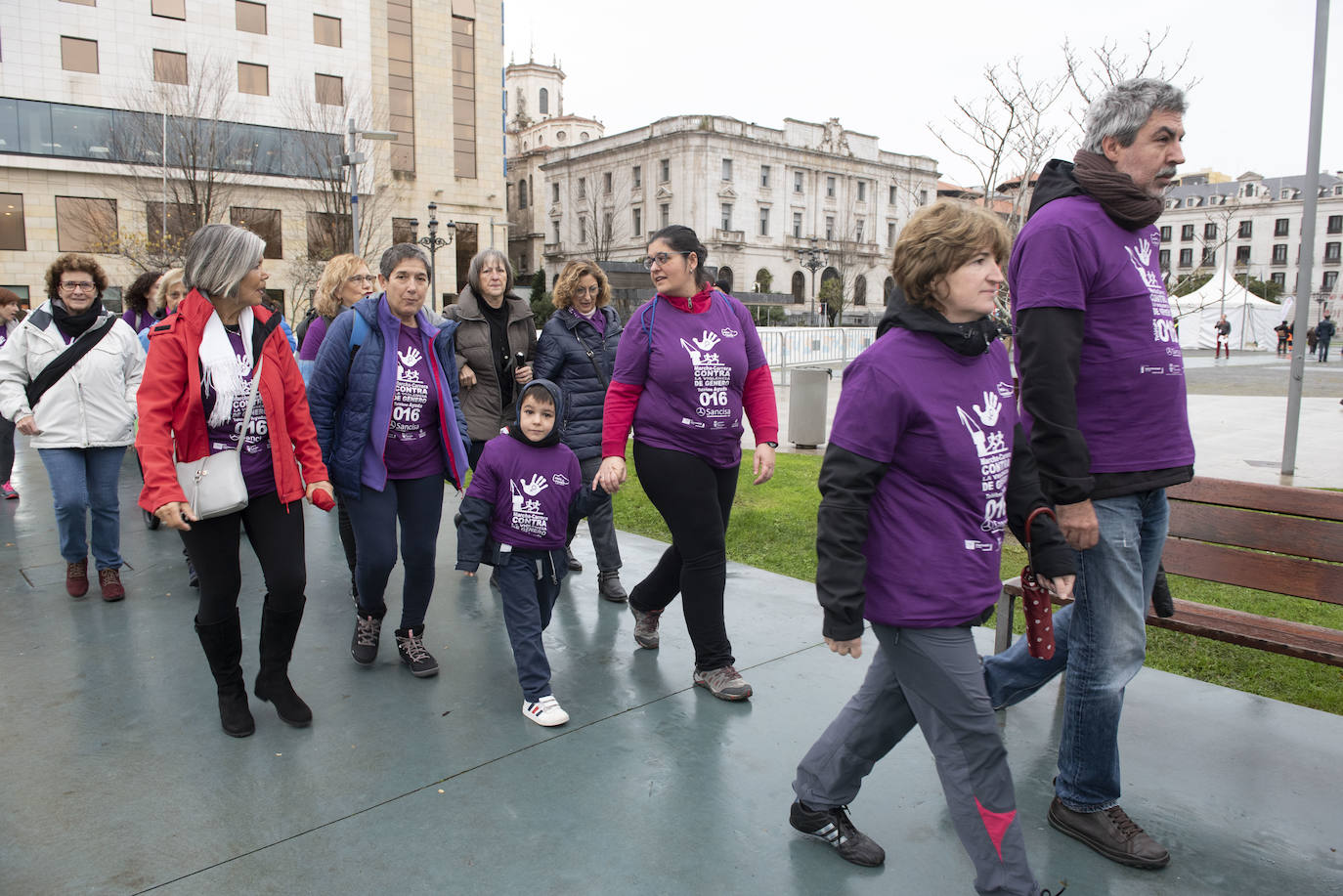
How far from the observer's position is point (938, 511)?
239cm

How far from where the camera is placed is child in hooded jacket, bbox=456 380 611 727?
384cm

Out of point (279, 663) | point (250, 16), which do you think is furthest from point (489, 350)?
point (250, 16)

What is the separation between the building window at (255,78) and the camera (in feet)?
136

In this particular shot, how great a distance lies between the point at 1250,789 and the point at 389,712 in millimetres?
3321

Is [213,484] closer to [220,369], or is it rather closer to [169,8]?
[220,369]

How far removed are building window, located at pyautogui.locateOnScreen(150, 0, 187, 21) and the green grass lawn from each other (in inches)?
1668

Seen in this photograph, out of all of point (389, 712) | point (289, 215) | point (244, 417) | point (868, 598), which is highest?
point (289, 215)

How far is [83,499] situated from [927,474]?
5447mm

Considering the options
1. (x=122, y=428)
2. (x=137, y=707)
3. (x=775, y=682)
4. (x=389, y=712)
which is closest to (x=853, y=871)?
(x=775, y=682)

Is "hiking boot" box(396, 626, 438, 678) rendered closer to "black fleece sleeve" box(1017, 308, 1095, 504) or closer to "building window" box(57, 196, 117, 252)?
"black fleece sleeve" box(1017, 308, 1095, 504)

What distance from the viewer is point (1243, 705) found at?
3.86 meters

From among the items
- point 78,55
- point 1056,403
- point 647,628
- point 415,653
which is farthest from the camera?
point 78,55

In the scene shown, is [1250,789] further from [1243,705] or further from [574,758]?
[574,758]

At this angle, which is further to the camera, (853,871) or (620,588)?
(620,588)
